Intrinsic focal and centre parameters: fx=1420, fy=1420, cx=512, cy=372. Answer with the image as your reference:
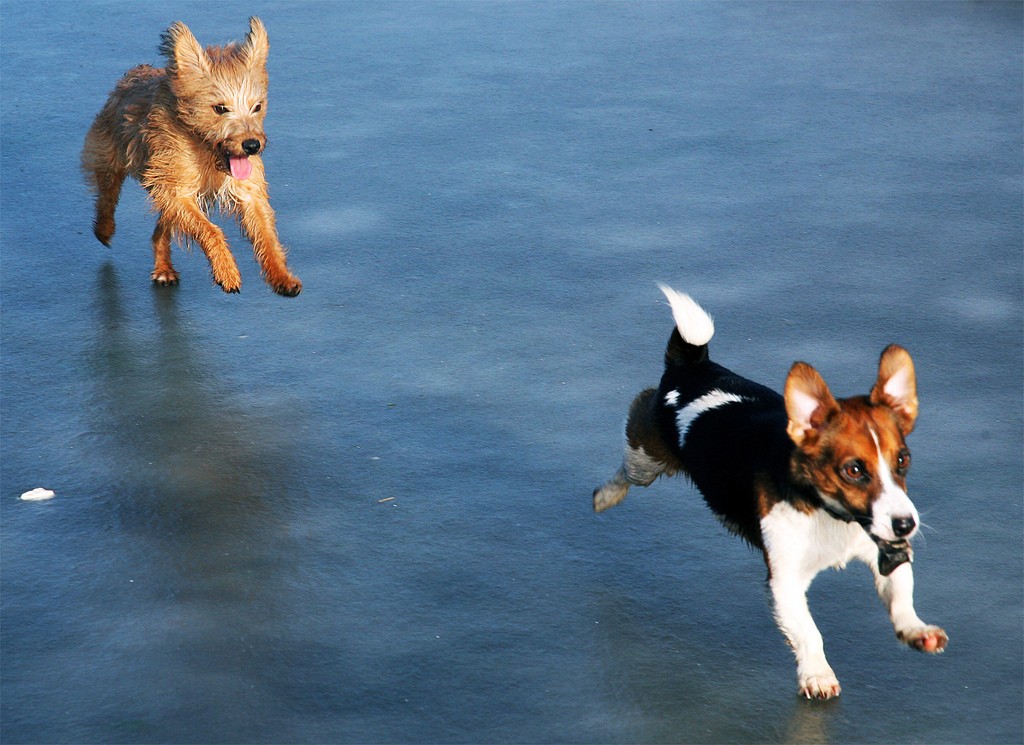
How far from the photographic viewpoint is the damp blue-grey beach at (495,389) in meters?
3.85

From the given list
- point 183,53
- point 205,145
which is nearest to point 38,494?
point 205,145

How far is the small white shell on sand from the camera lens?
15.8ft

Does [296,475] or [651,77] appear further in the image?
[651,77]

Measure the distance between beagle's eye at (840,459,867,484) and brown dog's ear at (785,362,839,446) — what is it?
0.15 m

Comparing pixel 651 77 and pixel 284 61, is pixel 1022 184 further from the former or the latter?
pixel 284 61

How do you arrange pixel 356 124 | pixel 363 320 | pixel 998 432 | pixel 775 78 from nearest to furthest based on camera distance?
pixel 998 432, pixel 363 320, pixel 356 124, pixel 775 78

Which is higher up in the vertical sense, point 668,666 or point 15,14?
point 15,14

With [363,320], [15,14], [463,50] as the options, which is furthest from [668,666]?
[15,14]

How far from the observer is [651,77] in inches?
381

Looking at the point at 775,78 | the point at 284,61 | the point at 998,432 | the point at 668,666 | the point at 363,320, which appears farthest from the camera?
the point at 284,61

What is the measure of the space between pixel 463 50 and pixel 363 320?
4.67m

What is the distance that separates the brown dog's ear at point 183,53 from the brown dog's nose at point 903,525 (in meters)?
3.78

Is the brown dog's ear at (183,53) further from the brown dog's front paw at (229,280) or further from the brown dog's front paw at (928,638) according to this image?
the brown dog's front paw at (928,638)

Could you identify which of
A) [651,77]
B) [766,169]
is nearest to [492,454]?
[766,169]
